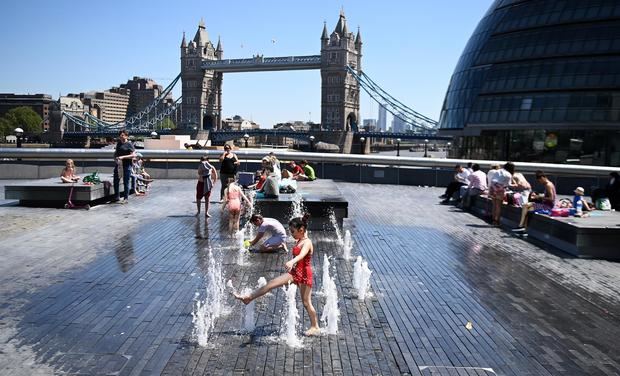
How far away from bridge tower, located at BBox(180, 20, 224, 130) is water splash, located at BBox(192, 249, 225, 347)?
178 m

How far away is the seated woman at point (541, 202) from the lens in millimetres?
14078

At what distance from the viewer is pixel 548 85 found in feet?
140

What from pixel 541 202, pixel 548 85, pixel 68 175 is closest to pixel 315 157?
pixel 68 175

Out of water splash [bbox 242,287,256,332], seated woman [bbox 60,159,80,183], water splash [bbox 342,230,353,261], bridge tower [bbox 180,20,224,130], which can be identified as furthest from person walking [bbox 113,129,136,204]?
bridge tower [bbox 180,20,224,130]

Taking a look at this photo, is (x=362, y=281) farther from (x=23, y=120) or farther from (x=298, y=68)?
(x=23, y=120)

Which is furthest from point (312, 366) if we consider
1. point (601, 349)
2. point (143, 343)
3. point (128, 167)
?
point (128, 167)

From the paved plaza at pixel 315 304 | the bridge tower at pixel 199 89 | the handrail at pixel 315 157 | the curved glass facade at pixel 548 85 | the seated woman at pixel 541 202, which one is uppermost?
the bridge tower at pixel 199 89

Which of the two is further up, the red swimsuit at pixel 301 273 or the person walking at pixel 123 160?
the person walking at pixel 123 160

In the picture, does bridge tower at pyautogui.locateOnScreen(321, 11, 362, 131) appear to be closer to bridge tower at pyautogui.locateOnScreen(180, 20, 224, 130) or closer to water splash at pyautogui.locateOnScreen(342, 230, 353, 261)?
bridge tower at pyautogui.locateOnScreen(180, 20, 224, 130)

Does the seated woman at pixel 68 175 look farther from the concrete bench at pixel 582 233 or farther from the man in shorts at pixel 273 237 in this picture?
the concrete bench at pixel 582 233

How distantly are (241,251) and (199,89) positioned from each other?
181689 mm

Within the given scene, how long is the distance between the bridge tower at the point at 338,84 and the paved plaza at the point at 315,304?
152 m

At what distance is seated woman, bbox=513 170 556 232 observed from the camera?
46.2 feet

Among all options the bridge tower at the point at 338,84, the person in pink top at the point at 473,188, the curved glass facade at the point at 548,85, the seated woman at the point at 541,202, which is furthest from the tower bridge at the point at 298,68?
the seated woman at the point at 541,202
